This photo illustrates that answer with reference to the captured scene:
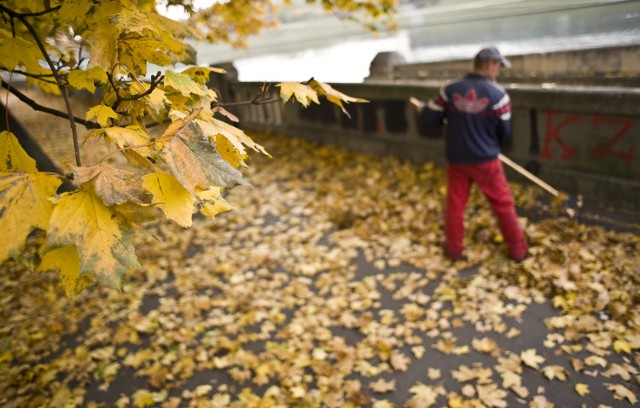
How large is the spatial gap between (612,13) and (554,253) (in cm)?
2284

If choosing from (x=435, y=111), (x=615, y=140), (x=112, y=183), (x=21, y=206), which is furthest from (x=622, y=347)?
(x=21, y=206)

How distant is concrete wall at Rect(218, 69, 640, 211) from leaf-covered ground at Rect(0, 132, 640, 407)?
534 millimetres

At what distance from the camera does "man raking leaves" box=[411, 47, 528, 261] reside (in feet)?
13.7

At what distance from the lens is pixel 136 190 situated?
1.33 meters

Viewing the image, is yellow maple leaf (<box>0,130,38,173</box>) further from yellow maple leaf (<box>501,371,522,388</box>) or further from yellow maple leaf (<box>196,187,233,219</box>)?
yellow maple leaf (<box>501,371,522,388</box>)

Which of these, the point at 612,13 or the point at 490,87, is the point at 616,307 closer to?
the point at 490,87

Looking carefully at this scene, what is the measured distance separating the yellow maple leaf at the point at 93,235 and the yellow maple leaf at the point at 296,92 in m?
0.96

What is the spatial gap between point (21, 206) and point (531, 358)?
380 centimetres

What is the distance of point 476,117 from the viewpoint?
425 cm

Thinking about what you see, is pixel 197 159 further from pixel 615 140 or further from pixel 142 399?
pixel 615 140

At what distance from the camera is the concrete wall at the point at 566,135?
484cm

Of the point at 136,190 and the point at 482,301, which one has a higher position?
the point at 136,190

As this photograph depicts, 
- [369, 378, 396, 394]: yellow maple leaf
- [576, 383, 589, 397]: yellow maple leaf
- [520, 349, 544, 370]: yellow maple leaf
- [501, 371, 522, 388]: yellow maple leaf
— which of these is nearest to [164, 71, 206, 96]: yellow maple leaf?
[369, 378, 396, 394]: yellow maple leaf

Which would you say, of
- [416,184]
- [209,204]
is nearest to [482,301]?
[416,184]
